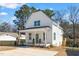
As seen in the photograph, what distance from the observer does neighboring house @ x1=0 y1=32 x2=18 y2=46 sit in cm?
1561

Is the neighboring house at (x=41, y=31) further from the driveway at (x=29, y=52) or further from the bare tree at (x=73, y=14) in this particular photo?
the bare tree at (x=73, y=14)

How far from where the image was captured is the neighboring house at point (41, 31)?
51.2 ft

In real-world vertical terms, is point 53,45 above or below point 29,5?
below

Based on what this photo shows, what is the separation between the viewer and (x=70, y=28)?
15.5m

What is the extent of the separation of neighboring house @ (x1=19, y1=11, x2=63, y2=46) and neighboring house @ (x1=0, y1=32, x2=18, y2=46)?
176 mm

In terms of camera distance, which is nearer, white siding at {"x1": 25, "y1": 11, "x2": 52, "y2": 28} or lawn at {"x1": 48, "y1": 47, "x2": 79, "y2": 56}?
lawn at {"x1": 48, "y1": 47, "x2": 79, "y2": 56}

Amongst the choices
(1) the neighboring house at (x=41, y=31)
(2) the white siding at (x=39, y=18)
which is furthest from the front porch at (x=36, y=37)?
(2) the white siding at (x=39, y=18)

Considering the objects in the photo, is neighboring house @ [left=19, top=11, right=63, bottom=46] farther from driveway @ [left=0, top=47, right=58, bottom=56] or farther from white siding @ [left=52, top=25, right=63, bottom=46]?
driveway @ [left=0, top=47, right=58, bottom=56]

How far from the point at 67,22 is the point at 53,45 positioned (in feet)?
2.15

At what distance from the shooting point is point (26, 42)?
15.7 m

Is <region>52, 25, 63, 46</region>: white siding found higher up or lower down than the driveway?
higher up

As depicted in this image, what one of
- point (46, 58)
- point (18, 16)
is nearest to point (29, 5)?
point (18, 16)

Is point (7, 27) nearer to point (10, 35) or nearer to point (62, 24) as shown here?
point (10, 35)

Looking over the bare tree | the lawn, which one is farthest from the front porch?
the bare tree
